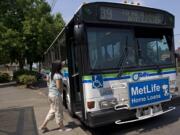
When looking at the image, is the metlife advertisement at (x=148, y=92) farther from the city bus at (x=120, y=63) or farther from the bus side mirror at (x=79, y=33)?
the bus side mirror at (x=79, y=33)

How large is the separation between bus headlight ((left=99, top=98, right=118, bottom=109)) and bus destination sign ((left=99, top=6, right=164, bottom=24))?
1.98 m

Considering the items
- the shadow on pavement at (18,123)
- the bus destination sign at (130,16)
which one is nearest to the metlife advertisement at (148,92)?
the bus destination sign at (130,16)

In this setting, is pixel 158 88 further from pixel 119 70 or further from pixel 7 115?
pixel 7 115

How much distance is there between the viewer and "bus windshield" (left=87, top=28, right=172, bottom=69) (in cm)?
676

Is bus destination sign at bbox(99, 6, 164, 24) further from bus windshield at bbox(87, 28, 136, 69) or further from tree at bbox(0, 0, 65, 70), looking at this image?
tree at bbox(0, 0, 65, 70)

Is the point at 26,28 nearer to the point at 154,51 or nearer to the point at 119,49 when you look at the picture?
the point at 154,51

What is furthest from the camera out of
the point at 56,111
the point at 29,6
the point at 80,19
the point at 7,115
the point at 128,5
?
the point at 29,6

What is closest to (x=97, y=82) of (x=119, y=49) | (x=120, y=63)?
(x=120, y=63)

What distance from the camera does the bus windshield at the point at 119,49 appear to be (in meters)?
6.76

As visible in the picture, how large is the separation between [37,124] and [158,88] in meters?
3.94

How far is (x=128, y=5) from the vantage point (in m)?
7.18

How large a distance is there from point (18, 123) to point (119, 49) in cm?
453

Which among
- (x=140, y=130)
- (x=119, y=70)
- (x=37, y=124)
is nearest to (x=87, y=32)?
(x=119, y=70)

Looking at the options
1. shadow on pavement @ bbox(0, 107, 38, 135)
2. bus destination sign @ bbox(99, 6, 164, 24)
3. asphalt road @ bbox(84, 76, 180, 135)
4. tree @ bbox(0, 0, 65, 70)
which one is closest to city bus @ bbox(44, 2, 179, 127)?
bus destination sign @ bbox(99, 6, 164, 24)
